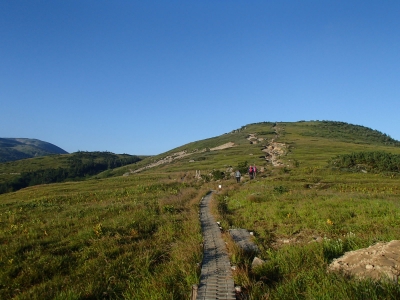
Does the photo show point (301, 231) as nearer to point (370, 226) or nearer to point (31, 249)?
point (370, 226)

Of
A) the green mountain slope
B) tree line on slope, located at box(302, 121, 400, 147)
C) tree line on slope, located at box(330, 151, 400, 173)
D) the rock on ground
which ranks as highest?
tree line on slope, located at box(302, 121, 400, 147)

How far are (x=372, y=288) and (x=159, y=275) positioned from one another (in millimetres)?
4820

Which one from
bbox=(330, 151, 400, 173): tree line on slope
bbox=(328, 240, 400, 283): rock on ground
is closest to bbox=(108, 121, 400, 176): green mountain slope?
bbox=(330, 151, 400, 173): tree line on slope

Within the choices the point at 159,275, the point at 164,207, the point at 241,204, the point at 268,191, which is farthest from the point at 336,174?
the point at 159,275

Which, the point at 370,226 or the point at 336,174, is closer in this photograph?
the point at 370,226

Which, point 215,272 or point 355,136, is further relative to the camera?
point 355,136

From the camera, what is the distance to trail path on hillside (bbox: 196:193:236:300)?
247 inches

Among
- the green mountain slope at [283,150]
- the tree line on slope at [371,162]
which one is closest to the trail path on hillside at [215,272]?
the tree line on slope at [371,162]

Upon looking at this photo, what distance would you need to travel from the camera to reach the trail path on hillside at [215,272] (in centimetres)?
626

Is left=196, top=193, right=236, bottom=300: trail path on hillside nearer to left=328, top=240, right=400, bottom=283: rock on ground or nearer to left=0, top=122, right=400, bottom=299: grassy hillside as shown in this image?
left=0, top=122, right=400, bottom=299: grassy hillside

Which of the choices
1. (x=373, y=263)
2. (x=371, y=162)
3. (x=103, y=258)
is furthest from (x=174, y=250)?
(x=371, y=162)

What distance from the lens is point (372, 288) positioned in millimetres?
5176

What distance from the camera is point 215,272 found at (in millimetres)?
7508

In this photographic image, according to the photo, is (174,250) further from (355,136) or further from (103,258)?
(355,136)
